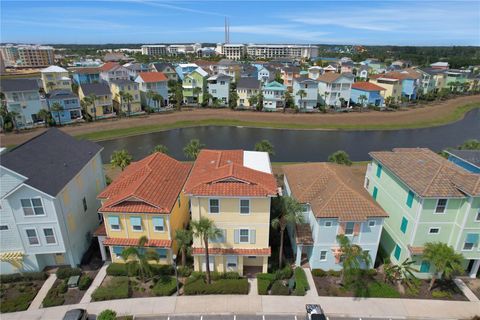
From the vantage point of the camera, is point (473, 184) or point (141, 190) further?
point (141, 190)

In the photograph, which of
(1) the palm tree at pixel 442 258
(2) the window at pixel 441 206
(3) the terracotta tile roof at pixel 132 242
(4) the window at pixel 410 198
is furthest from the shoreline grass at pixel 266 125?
(1) the palm tree at pixel 442 258

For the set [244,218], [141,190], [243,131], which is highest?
[141,190]

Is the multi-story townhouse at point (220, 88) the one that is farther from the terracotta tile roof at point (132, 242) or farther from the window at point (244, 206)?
the window at point (244, 206)

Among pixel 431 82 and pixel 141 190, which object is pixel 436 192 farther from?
pixel 431 82

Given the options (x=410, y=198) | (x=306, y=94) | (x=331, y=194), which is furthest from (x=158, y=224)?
(x=306, y=94)

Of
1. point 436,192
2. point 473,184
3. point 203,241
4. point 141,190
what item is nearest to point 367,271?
point 436,192

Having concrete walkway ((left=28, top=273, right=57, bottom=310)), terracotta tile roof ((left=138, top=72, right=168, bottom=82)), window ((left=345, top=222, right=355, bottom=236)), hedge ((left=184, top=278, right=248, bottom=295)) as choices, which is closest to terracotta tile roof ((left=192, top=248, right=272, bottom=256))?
hedge ((left=184, top=278, right=248, bottom=295))

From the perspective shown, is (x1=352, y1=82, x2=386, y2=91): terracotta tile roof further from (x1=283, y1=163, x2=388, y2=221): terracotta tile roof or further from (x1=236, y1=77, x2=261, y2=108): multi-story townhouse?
(x1=283, y1=163, x2=388, y2=221): terracotta tile roof
